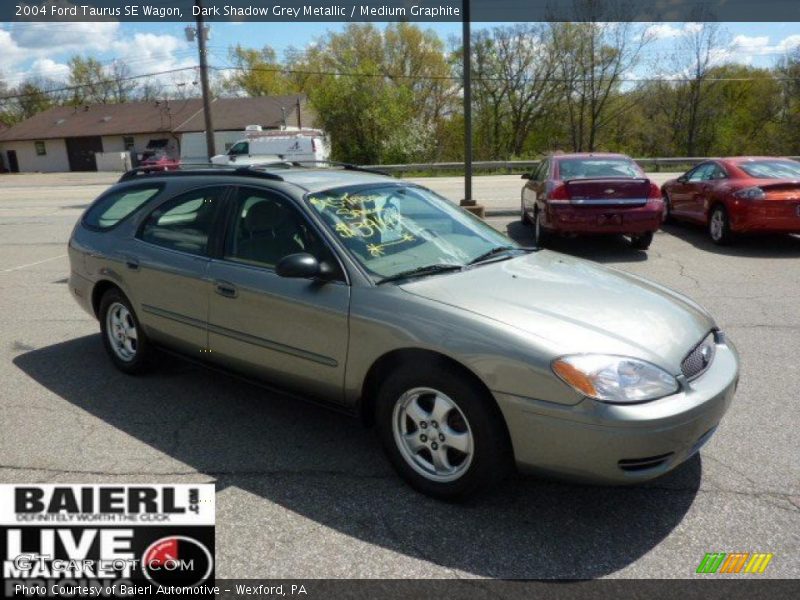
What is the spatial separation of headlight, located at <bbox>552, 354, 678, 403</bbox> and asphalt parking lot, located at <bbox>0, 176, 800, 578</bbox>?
674 mm

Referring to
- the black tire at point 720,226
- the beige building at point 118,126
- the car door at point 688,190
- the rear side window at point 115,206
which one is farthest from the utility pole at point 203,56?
the beige building at point 118,126

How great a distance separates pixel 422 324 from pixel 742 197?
8317mm

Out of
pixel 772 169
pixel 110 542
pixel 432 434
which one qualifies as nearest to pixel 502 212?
pixel 772 169

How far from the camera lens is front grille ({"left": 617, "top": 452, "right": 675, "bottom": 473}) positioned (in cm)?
270

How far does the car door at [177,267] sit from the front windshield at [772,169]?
349 inches

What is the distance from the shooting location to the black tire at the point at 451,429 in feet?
9.45

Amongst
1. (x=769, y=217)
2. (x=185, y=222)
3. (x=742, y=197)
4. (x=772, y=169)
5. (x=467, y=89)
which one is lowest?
(x=769, y=217)

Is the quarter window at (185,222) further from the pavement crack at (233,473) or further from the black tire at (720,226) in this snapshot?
the black tire at (720,226)

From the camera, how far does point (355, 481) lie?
3.37 meters

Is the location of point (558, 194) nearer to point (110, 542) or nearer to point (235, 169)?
point (235, 169)

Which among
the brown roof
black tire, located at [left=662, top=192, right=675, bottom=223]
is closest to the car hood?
black tire, located at [left=662, top=192, right=675, bottom=223]

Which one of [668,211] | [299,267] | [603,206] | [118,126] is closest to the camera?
[299,267]

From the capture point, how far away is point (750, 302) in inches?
267

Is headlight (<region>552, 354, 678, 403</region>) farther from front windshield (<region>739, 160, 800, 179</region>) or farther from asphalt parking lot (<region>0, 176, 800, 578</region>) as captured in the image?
front windshield (<region>739, 160, 800, 179</region>)
